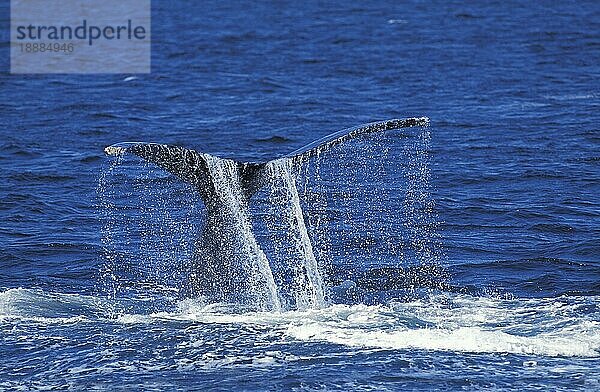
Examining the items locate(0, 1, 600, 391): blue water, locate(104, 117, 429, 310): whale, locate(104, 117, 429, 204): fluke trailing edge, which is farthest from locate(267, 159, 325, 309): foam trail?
locate(0, 1, 600, 391): blue water

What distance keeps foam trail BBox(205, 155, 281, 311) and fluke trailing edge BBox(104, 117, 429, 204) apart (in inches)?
2.7

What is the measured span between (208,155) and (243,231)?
0.92m

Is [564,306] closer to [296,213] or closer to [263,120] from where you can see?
[296,213]

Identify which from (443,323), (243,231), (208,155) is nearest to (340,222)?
(243,231)

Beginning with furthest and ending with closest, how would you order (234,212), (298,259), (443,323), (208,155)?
(298,259)
(234,212)
(443,323)
(208,155)

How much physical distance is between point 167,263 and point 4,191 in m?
5.26

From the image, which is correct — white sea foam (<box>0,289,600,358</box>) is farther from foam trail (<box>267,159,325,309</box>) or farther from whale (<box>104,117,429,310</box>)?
foam trail (<box>267,159,325,309</box>)

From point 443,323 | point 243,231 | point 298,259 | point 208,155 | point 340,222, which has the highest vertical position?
point 208,155

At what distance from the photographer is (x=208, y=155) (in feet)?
38.9

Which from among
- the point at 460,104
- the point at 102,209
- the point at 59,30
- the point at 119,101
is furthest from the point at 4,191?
the point at 59,30

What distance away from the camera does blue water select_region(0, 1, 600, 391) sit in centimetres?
1091

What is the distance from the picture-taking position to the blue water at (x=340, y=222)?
1091 cm

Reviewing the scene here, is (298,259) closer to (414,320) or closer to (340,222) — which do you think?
(340,222)

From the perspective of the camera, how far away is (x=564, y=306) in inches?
502
